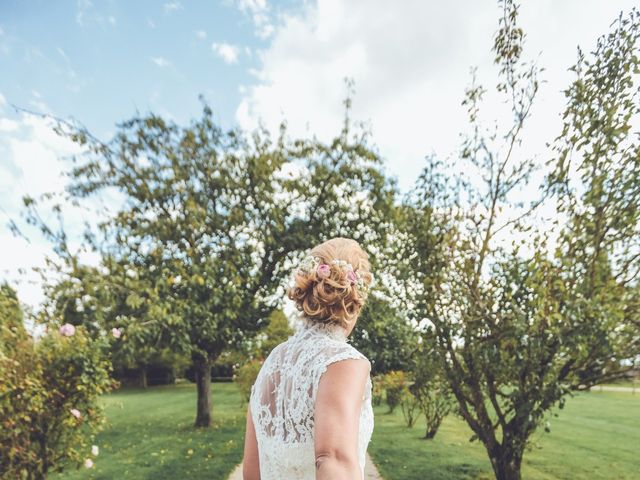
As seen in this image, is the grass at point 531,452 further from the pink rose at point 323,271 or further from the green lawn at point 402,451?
the pink rose at point 323,271

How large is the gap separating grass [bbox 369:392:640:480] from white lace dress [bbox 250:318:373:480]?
564cm

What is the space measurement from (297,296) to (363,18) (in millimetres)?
6627

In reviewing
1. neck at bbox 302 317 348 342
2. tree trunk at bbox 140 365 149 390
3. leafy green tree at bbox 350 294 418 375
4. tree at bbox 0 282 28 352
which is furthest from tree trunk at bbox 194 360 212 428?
tree trunk at bbox 140 365 149 390

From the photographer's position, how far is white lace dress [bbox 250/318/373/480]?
183 cm

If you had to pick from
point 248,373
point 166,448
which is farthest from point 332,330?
point 248,373

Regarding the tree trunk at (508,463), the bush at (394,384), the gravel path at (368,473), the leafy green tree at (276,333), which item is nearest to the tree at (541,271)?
the tree trunk at (508,463)

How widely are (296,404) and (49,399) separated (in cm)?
582

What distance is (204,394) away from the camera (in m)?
16.0

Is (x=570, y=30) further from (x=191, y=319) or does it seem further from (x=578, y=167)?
(x=191, y=319)

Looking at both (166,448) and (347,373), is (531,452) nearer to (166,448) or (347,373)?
(166,448)

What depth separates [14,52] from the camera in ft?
20.2

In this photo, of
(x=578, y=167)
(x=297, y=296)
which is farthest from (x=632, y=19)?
(x=297, y=296)

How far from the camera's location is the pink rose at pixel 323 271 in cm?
189

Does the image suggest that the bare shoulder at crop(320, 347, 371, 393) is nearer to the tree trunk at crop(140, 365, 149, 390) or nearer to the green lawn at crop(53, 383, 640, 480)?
the green lawn at crop(53, 383, 640, 480)
